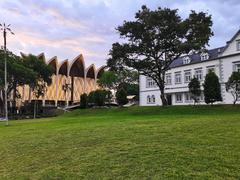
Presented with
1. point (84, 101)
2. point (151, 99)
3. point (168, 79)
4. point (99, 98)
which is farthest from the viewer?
point (151, 99)

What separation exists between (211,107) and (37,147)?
27464 millimetres

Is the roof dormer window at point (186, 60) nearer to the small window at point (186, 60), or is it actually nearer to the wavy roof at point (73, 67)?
the small window at point (186, 60)

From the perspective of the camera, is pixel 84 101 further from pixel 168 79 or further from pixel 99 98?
pixel 168 79

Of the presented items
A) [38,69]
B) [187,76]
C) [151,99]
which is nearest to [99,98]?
[151,99]

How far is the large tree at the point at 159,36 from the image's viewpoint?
4203cm

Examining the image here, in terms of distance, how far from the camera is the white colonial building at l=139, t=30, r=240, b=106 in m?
52.8

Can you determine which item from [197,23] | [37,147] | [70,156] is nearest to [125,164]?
[70,156]

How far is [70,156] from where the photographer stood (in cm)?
1154

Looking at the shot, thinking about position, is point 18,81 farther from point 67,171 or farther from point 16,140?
point 67,171

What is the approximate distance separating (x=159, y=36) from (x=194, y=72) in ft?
63.9

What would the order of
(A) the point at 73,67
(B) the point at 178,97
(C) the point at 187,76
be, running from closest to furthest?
(C) the point at 187,76 < (B) the point at 178,97 < (A) the point at 73,67

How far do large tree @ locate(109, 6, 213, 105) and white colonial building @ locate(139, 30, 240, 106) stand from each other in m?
8.20

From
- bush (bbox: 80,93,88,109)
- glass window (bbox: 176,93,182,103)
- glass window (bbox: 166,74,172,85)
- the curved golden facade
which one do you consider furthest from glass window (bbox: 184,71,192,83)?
the curved golden facade

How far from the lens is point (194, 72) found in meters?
60.9
